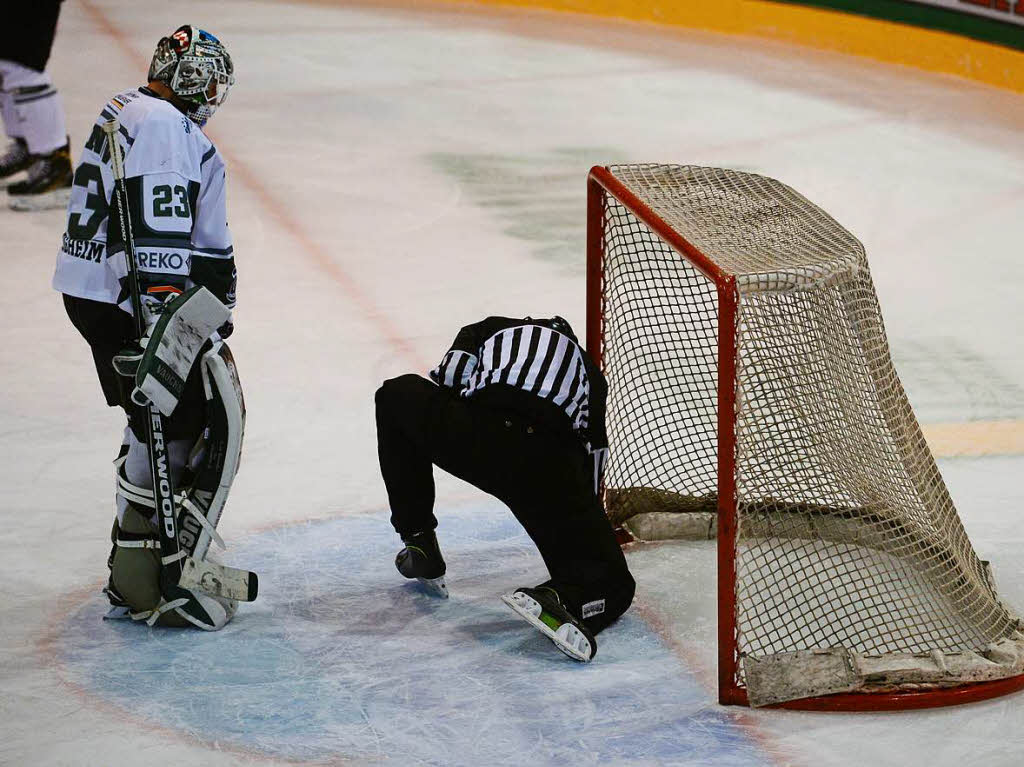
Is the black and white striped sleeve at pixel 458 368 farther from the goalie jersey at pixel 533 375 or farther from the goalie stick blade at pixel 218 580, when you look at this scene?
the goalie stick blade at pixel 218 580

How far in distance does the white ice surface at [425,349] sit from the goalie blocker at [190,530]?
0.06 meters

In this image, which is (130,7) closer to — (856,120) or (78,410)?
(856,120)

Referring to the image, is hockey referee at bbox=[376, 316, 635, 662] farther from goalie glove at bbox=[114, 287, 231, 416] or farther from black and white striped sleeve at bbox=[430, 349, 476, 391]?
goalie glove at bbox=[114, 287, 231, 416]

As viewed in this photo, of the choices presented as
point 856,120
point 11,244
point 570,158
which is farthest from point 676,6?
point 11,244

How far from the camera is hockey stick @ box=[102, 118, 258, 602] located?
288 centimetres

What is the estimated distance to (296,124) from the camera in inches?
301

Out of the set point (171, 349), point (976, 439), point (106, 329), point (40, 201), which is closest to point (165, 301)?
point (171, 349)

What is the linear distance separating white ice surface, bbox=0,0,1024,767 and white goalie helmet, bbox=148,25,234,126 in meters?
1.01

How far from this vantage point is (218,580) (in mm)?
3090

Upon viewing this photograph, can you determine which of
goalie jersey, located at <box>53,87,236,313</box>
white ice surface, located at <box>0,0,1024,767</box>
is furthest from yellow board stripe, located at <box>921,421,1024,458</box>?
goalie jersey, located at <box>53,87,236,313</box>

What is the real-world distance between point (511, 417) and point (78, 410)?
1.76 meters

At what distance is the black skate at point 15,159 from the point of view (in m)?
6.38

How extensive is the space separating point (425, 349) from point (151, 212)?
2.06 metres

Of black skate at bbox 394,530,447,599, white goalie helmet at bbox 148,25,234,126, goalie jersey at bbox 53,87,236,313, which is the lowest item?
black skate at bbox 394,530,447,599
